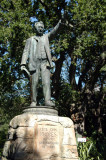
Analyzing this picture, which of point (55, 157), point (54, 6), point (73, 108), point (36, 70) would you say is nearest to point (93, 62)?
point (73, 108)

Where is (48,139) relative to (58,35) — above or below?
below

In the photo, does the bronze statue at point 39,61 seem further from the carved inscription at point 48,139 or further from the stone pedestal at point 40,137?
the carved inscription at point 48,139

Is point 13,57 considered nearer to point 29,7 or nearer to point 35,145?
point 29,7

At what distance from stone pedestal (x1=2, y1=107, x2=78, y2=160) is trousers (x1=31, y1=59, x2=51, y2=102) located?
500 mm

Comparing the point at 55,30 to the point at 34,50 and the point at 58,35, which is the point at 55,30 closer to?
the point at 34,50

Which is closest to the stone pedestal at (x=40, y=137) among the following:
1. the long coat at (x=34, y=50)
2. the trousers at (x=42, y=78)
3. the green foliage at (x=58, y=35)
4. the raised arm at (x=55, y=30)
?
the trousers at (x=42, y=78)

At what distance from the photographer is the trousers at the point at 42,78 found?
19.9 ft

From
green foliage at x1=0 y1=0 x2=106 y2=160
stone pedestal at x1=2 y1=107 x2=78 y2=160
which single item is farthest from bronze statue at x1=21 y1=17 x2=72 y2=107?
green foliage at x1=0 y1=0 x2=106 y2=160

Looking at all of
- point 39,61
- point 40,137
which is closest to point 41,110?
point 40,137

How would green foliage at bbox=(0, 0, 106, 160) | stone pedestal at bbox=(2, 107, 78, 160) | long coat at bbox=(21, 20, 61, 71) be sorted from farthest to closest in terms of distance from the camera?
green foliage at bbox=(0, 0, 106, 160)
long coat at bbox=(21, 20, 61, 71)
stone pedestal at bbox=(2, 107, 78, 160)

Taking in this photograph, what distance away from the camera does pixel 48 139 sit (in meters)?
5.30

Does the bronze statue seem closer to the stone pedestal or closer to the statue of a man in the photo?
the statue of a man

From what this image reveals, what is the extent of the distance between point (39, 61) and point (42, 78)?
1.71 ft

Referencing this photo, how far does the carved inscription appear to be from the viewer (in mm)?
5189
